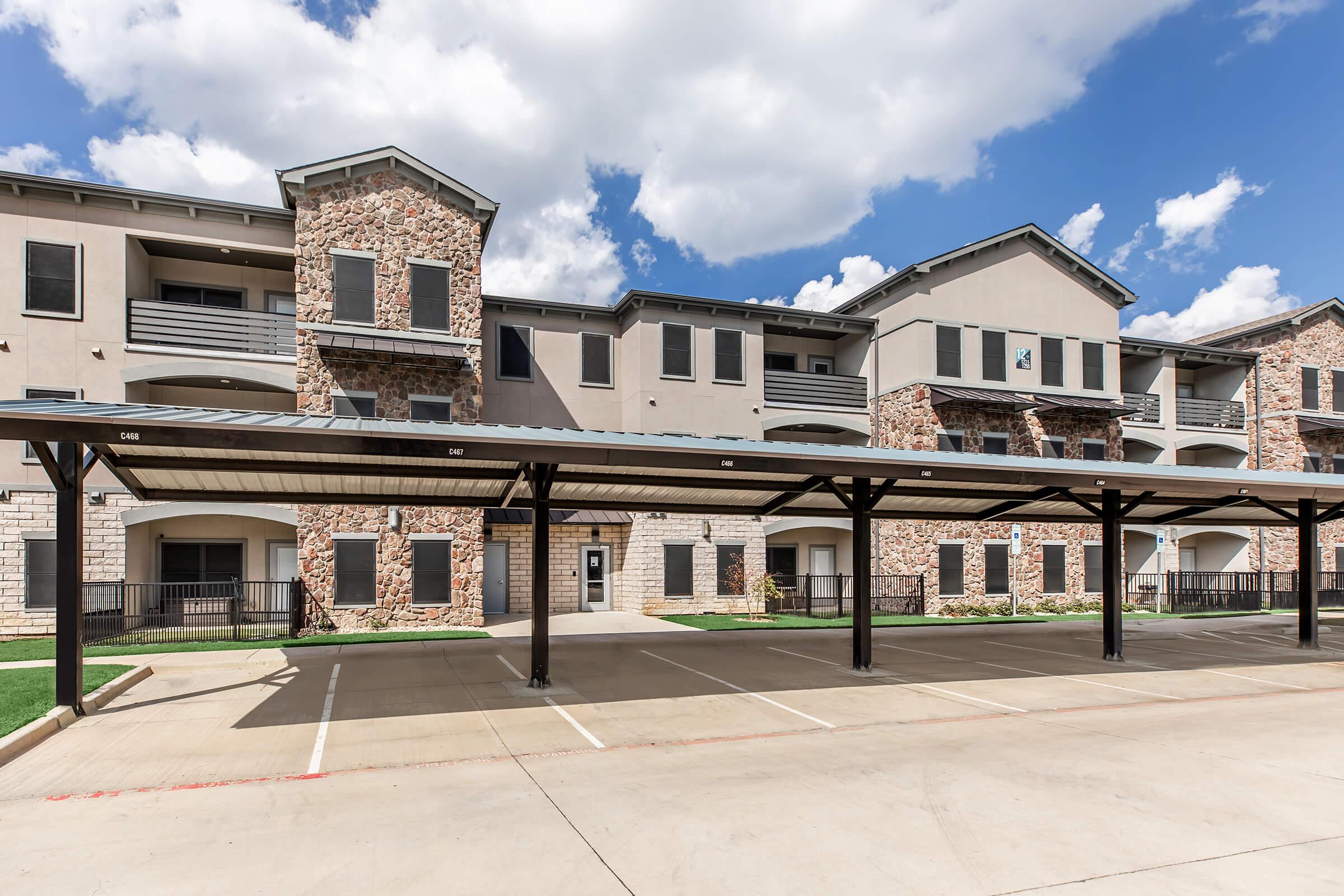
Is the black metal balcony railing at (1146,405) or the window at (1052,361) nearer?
the window at (1052,361)

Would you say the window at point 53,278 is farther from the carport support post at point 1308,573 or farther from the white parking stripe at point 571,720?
the carport support post at point 1308,573

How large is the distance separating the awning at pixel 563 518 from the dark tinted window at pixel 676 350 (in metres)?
4.82

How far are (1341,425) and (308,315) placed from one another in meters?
38.5

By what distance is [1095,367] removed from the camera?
29594 millimetres

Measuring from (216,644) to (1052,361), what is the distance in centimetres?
2747

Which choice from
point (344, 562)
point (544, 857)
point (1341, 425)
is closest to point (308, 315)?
point (344, 562)

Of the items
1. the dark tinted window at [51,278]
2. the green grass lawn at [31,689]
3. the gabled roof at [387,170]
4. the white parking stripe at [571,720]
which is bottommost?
the white parking stripe at [571,720]

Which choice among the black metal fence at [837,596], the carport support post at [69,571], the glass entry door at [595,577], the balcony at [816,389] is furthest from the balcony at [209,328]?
the black metal fence at [837,596]

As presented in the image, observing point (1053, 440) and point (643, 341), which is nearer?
point (643, 341)

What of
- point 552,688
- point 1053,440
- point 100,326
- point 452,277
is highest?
point 452,277

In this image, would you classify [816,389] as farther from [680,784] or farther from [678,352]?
[680,784]

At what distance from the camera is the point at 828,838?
622cm

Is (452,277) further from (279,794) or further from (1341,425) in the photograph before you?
(1341,425)

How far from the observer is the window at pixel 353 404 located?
20719 mm
